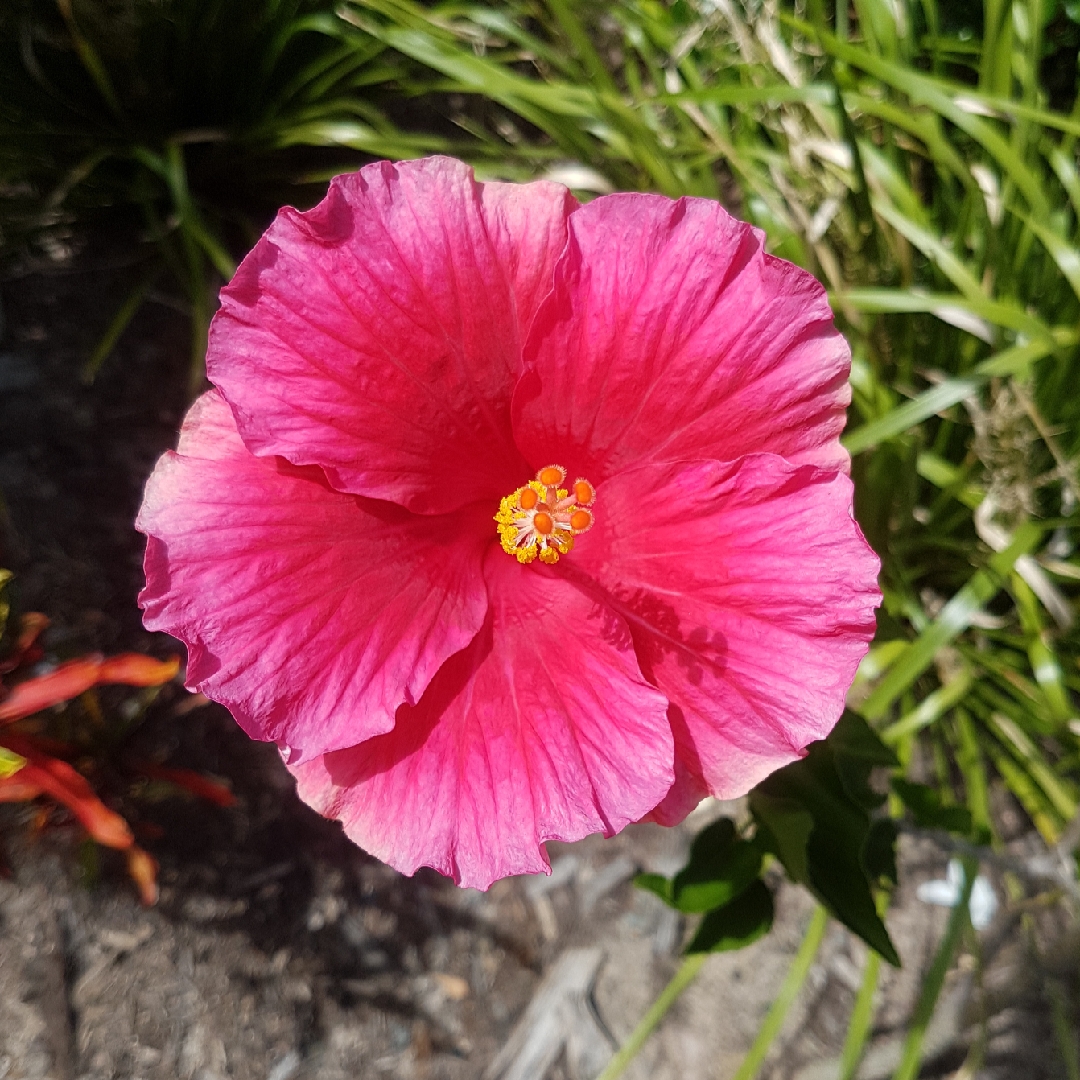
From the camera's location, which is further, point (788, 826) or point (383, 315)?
point (788, 826)

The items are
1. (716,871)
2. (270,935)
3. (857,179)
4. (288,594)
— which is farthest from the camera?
(270,935)

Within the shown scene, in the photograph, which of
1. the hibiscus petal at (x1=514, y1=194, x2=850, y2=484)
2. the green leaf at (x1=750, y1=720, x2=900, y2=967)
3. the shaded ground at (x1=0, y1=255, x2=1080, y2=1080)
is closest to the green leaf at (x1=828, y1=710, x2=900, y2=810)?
the green leaf at (x1=750, y1=720, x2=900, y2=967)

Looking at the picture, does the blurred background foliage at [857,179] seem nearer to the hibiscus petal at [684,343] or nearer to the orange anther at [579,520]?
the hibiscus petal at [684,343]

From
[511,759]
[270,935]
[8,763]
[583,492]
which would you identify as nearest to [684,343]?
[583,492]

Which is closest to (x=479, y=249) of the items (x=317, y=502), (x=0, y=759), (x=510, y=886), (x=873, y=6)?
(x=317, y=502)

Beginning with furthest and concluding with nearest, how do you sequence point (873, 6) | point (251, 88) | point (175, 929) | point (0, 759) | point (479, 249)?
1. point (251, 88)
2. point (175, 929)
3. point (873, 6)
4. point (0, 759)
5. point (479, 249)

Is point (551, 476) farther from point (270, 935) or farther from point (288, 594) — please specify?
point (270, 935)

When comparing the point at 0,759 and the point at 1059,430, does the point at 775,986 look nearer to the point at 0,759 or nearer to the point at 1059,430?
the point at 1059,430
